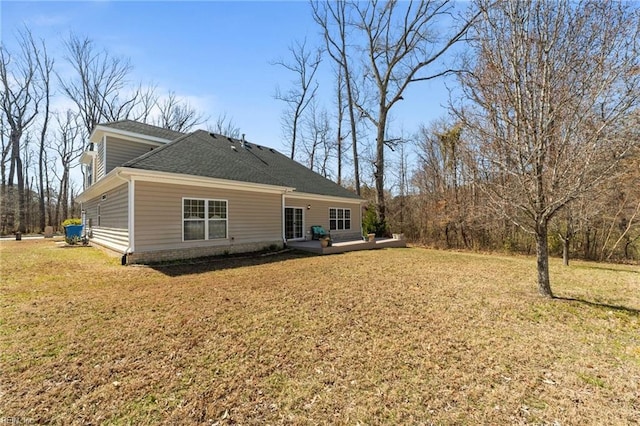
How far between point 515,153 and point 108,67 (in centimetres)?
3229

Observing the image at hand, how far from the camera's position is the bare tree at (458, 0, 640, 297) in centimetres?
445

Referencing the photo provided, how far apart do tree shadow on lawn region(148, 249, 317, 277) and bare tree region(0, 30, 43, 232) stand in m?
23.8

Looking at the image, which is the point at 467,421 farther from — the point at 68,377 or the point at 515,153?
the point at 515,153

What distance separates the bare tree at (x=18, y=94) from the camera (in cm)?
2211

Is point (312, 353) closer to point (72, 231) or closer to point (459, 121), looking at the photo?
point (459, 121)

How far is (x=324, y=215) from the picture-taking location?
15.3 metres

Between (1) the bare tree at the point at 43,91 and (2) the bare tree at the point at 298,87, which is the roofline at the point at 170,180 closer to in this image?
(2) the bare tree at the point at 298,87

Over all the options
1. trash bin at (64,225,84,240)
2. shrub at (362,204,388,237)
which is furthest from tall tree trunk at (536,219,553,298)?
trash bin at (64,225,84,240)

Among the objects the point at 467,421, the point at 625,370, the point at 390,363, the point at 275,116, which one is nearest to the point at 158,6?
the point at 390,363

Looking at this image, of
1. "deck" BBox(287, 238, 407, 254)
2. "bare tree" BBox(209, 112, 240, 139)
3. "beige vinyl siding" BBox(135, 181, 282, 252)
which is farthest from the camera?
"bare tree" BBox(209, 112, 240, 139)

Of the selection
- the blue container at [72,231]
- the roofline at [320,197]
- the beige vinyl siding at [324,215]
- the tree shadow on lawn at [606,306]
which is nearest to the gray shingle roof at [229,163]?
the roofline at [320,197]

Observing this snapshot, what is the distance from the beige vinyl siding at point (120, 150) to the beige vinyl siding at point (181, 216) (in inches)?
194

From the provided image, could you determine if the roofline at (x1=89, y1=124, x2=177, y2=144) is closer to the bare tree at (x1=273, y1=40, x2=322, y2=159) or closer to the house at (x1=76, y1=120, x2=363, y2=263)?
the house at (x1=76, y1=120, x2=363, y2=263)

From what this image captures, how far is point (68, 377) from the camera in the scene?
2654 millimetres
